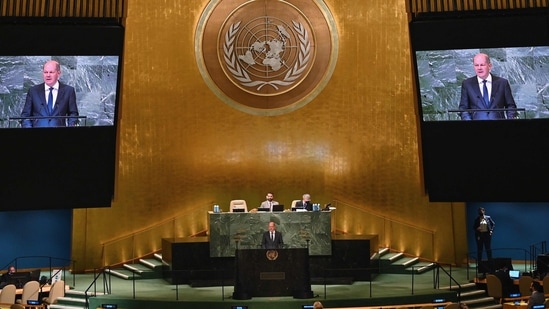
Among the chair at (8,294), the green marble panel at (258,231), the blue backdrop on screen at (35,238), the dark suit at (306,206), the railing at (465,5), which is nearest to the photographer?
the railing at (465,5)

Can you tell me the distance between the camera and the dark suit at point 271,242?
14.3 meters

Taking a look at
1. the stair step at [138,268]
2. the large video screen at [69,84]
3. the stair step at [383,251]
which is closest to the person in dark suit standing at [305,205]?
the stair step at [383,251]

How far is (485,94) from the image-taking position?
42.9 ft

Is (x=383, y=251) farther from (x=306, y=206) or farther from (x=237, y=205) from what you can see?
(x=237, y=205)

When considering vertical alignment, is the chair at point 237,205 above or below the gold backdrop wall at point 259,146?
below

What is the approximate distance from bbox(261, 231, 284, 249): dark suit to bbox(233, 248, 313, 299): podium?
1.46 feet

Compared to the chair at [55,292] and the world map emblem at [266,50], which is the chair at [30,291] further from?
the world map emblem at [266,50]

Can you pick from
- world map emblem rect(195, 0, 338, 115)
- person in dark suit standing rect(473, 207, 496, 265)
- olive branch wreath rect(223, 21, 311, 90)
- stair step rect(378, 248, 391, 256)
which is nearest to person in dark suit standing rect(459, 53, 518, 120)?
person in dark suit standing rect(473, 207, 496, 265)

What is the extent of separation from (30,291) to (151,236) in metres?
3.71

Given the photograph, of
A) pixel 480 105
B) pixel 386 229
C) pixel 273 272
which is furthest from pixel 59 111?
pixel 386 229

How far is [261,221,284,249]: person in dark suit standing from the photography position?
1434 centimetres

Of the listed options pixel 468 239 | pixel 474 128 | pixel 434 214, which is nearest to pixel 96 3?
pixel 474 128

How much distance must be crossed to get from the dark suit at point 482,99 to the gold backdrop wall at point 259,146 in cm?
375

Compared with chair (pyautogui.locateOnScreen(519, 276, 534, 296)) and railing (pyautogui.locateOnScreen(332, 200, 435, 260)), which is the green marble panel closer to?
railing (pyautogui.locateOnScreen(332, 200, 435, 260))
